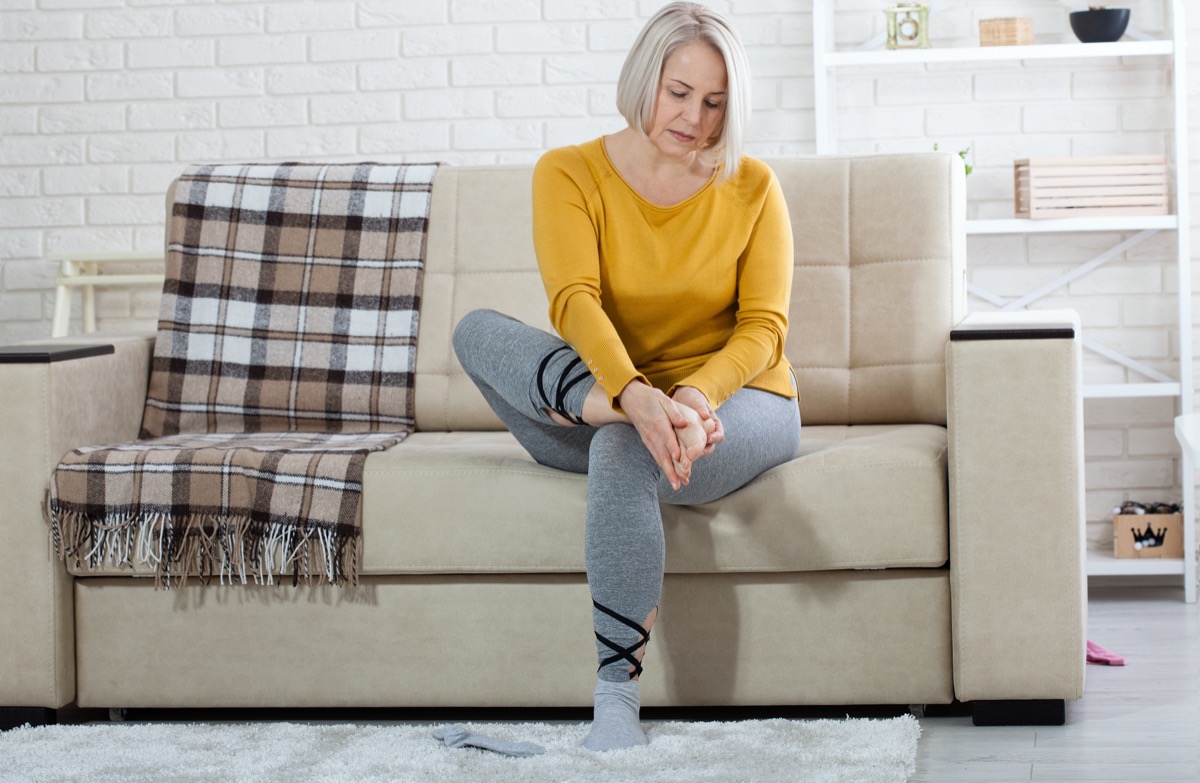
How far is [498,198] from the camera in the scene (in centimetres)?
274

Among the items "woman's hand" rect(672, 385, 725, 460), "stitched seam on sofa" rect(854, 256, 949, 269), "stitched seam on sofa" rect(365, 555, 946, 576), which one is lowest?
"stitched seam on sofa" rect(365, 555, 946, 576)

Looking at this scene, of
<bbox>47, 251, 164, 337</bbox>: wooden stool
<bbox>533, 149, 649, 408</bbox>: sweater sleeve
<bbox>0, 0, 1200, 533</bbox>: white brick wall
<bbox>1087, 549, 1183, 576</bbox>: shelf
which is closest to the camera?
<bbox>533, 149, 649, 408</bbox>: sweater sleeve

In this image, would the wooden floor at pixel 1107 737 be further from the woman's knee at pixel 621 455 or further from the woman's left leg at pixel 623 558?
the woman's knee at pixel 621 455

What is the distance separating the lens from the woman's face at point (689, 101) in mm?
2025

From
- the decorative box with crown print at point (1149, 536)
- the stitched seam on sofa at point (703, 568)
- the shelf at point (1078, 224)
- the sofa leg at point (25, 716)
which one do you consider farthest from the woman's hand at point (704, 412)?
the decorative box with crown print at point (1149, 536)

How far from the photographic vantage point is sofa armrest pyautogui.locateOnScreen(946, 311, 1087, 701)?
2029 mm

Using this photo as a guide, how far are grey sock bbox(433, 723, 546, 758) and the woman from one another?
0.09m

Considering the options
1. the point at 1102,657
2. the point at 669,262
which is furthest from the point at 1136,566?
the point at 669,262

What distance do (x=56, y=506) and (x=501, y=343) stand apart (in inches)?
29.6

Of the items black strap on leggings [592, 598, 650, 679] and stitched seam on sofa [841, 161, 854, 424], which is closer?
black strap on leggings [592, 598, 650, 679]

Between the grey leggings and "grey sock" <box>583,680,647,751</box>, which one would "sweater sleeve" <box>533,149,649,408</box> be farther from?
"grey sock" <box>583,680,647,751</box>

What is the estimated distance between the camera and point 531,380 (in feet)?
6.70

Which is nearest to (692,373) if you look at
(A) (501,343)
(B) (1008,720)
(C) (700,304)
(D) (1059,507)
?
(C) (700,304)

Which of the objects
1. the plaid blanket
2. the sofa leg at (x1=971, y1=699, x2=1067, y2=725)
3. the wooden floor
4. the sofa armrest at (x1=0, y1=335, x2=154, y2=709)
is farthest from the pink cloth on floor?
the sofa armrest at (x1=0, y1=335, x2=154, y2=709)
